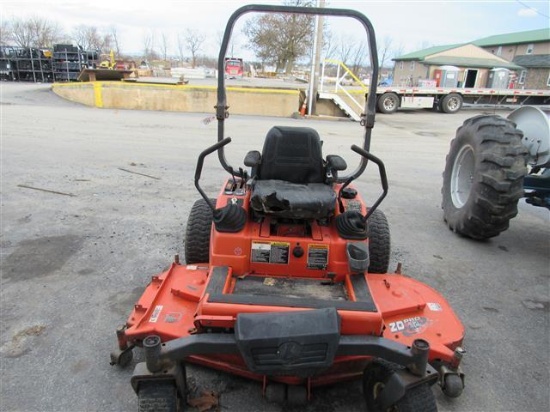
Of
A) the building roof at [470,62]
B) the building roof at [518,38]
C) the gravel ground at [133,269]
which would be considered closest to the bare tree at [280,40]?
the building roof at [470,62]

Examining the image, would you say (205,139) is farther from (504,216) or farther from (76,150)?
(504,216)

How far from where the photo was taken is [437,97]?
19750 millimetres

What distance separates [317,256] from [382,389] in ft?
3.03

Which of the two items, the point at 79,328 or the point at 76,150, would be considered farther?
the point at 76,150

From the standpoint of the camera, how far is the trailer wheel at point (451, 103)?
1956cm

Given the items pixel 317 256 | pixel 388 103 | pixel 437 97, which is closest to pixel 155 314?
pixel 317 256

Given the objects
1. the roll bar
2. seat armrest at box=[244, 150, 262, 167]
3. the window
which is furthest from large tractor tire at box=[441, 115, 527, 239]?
the window

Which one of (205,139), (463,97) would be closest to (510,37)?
(463,97)

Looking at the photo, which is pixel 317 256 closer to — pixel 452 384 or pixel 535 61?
pixel 452 384

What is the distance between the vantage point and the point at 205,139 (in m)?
10.1

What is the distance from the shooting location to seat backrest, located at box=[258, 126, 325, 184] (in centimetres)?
327

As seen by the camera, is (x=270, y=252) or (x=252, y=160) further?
(x=252, y=160)

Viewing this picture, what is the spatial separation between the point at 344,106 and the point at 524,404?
553 inches

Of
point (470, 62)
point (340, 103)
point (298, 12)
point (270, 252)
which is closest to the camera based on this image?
point (270, 252)
